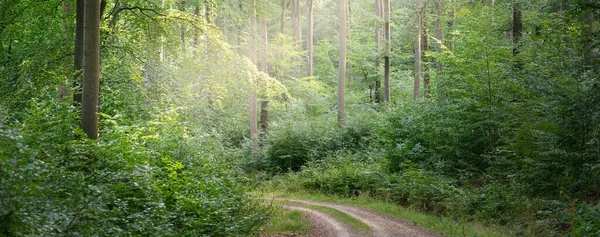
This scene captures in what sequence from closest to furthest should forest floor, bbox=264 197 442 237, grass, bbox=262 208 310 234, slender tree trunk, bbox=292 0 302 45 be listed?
forest floor, bbox=264 197 442 237 < grass, bbox=262 208 310 234 < slender tree trunk, bbox=292 0 302 45

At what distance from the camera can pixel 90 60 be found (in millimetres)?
9195

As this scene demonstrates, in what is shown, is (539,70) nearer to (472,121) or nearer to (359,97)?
(472,121)

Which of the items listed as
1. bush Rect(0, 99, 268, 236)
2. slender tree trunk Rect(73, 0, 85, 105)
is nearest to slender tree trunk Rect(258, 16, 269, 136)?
bush Rect(0, 99, 268, 236)

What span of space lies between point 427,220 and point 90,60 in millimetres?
9157

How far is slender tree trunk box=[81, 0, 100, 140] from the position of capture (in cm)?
917

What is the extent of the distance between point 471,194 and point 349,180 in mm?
6353

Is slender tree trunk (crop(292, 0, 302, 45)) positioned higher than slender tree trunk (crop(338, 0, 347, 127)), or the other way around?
slender tree trunk (crop(292, 0, 302, 45))

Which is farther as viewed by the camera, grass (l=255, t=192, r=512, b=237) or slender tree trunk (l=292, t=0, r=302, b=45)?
slender tree trunk (l=292, t=0, r=302, b=45)

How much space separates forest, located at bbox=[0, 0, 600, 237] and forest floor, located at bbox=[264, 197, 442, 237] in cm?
27

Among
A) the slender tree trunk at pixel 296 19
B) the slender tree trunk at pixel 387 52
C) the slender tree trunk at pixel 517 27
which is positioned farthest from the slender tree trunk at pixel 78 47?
the slender tree trunk at pixel 296 19

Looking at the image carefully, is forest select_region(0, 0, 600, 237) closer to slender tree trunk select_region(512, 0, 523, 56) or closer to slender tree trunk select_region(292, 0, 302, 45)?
slender tree trunk select_region(512, 0, 523, 56)

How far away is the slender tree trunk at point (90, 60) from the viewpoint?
9.17 meters

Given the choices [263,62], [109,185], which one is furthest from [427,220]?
[263,62]

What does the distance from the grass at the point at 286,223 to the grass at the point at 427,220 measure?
102 centimetres
